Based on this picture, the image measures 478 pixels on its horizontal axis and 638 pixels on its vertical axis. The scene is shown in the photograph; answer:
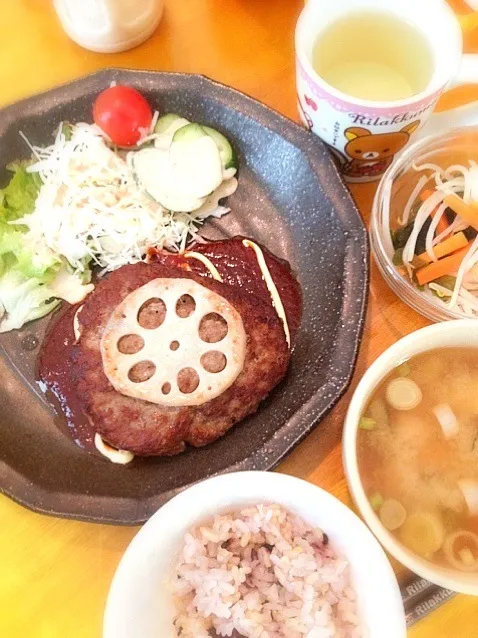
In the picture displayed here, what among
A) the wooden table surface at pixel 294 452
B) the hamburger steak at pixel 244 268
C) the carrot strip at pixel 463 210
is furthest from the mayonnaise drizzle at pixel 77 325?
the carrot strip at pixel 463 210

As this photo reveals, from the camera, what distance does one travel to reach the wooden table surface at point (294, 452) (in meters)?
1.17

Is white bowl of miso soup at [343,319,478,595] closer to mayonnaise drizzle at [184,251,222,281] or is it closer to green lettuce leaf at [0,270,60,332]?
mayonnaise drizzle at [184,251,222,281]

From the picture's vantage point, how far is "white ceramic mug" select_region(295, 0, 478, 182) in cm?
112

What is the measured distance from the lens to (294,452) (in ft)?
4.04

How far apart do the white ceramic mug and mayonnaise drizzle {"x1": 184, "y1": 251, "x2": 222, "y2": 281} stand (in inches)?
14.3

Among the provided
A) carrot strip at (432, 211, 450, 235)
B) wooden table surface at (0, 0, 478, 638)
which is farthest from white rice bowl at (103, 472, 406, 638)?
carrot strip at (432, 211, 450, 235)

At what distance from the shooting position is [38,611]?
1170 mm

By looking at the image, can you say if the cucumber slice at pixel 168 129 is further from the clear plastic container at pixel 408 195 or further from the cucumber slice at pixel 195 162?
the clear plastic container at pixel 408 195

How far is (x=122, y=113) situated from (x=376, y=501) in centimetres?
95

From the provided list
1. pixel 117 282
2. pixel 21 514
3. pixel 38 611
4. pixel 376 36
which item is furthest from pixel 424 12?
pixel 38 611

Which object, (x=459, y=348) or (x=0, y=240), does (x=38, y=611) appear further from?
(x=459, y=348)

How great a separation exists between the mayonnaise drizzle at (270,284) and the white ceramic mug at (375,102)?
0.28 meters

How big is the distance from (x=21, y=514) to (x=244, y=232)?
76 centimetres

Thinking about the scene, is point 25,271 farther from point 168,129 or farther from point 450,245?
point 450,245
